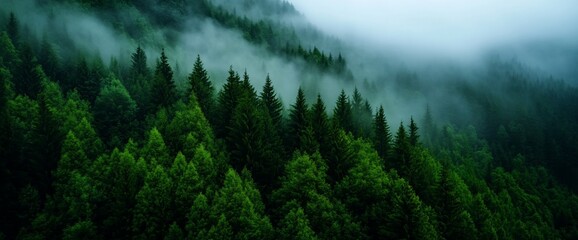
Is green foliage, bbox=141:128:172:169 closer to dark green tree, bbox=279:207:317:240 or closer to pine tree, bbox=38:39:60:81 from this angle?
dark green tree, bbox=279:207:317:240

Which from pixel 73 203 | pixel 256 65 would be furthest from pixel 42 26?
pixel 73 203

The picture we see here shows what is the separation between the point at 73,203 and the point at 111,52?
84.2 metres

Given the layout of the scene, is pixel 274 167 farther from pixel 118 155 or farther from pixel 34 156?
pixel 34 156

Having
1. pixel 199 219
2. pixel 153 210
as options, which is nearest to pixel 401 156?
pixel 199 219

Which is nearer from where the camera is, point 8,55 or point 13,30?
point 8,55

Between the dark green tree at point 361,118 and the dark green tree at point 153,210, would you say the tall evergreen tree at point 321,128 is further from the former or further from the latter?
the dark green tree at point 153,210

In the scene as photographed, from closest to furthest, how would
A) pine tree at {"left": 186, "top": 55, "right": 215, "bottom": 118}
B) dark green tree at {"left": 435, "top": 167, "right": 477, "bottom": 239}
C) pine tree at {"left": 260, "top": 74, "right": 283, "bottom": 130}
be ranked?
dark green tree at {"left": 435, "top": 167, "right": 477, "bottom": 239} < pine tree at {"left": 186, "top": 55, "right": 215, "bottom": 118} < pine tree at {"left": 260, "top": 74, "right": 283, "bottom": 130}

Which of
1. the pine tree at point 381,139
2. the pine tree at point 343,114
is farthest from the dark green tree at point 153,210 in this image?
the pine tree at point 381,139

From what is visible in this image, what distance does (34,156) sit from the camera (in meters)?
53.1

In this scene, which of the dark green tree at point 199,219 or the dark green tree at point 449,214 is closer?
the dark green tree at point 199,219

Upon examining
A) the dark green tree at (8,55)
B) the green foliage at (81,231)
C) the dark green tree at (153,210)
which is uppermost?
the dark green tree at (8,55)

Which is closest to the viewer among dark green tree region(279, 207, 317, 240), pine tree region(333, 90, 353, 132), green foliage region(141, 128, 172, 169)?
dark green tree region(279, 207, 317, 240)

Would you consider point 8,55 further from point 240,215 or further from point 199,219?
point 240,215

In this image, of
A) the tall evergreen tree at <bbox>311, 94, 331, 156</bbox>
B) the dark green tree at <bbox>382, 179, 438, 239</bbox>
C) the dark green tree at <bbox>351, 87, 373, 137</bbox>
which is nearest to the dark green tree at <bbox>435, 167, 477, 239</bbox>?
the dark green tree at <bbox>382, 179, 438, 239</bbox>
